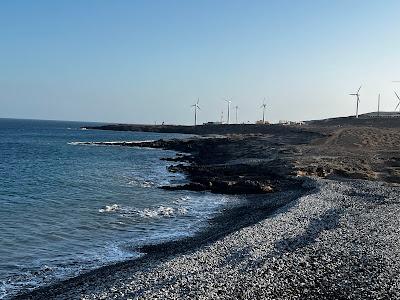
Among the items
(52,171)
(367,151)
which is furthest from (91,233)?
(367,151)

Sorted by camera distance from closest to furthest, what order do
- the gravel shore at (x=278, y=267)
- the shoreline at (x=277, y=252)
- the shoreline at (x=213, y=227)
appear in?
the gravel shore at (x=278, y=267)
the shoreline at (x=277, y=252)
the shoreline at (x=213, y=227)

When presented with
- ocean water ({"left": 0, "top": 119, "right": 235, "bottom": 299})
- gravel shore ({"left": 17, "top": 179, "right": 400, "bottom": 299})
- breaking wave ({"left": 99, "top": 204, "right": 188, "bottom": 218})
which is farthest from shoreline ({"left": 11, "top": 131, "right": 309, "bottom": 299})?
breaking wave ({"left": 99, "top": 204, "right": 188, "bottom": 218})

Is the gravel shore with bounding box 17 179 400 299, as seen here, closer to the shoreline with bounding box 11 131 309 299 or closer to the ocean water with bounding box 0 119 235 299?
the shoreline with bounding box 11 131 309 299

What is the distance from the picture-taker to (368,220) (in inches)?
1054

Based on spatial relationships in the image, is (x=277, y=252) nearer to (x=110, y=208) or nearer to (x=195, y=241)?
(x=195, y=241)

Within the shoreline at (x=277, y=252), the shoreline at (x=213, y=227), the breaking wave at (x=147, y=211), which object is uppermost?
the shoreline at (x=277, y=252)

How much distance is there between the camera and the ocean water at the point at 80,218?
21156mm

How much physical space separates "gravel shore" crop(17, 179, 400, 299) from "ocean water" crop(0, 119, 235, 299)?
2.81 m

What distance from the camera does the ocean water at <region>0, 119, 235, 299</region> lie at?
21156mm

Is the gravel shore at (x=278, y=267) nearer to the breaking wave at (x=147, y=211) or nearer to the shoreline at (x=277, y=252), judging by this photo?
the shoreline at (x=277, y=252)

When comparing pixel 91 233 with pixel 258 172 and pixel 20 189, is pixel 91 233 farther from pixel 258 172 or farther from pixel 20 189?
pixel 258 172

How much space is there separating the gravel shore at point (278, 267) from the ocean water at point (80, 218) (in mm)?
2808

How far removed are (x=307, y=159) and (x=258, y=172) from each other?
8.89 metres

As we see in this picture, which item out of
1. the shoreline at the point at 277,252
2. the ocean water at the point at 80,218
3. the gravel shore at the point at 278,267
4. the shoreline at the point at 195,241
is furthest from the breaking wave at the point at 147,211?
the gravel shore at the point at 278,267
